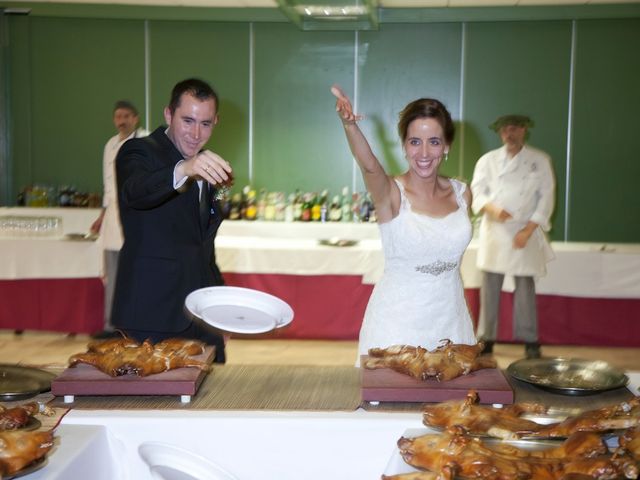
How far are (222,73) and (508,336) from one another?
132 inches

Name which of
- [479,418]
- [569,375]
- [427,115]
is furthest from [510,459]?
[427,115]

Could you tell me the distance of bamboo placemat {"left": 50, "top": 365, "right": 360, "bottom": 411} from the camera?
1.73 meters

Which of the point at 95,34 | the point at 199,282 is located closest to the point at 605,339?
the point at 199,282

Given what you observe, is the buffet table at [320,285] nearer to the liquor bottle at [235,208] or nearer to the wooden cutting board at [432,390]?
the liquor bottle at [235,208]

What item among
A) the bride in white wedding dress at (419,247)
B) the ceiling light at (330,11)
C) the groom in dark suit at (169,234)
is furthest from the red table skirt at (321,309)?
the groom in dark suit at (169,234)

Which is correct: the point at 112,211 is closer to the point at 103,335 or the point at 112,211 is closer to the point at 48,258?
the point at 48,258

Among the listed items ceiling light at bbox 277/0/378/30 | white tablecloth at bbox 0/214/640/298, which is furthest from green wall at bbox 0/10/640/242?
ceiling light at bbox 277/0/378/30

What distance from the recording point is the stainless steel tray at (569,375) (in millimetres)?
1814

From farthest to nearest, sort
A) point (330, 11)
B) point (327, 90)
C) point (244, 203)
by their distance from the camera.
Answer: point (327, 90) < point (244, 203) < point (330, 11)

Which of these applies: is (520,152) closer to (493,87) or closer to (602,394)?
(493,87)

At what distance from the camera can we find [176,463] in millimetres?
1366

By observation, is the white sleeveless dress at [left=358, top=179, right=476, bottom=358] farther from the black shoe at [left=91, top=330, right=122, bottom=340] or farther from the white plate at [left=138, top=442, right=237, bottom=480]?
the black shoe at [left=91, top=330, right=122, bottom=340]

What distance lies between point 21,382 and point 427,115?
1315mm

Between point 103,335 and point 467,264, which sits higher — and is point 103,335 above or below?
below
